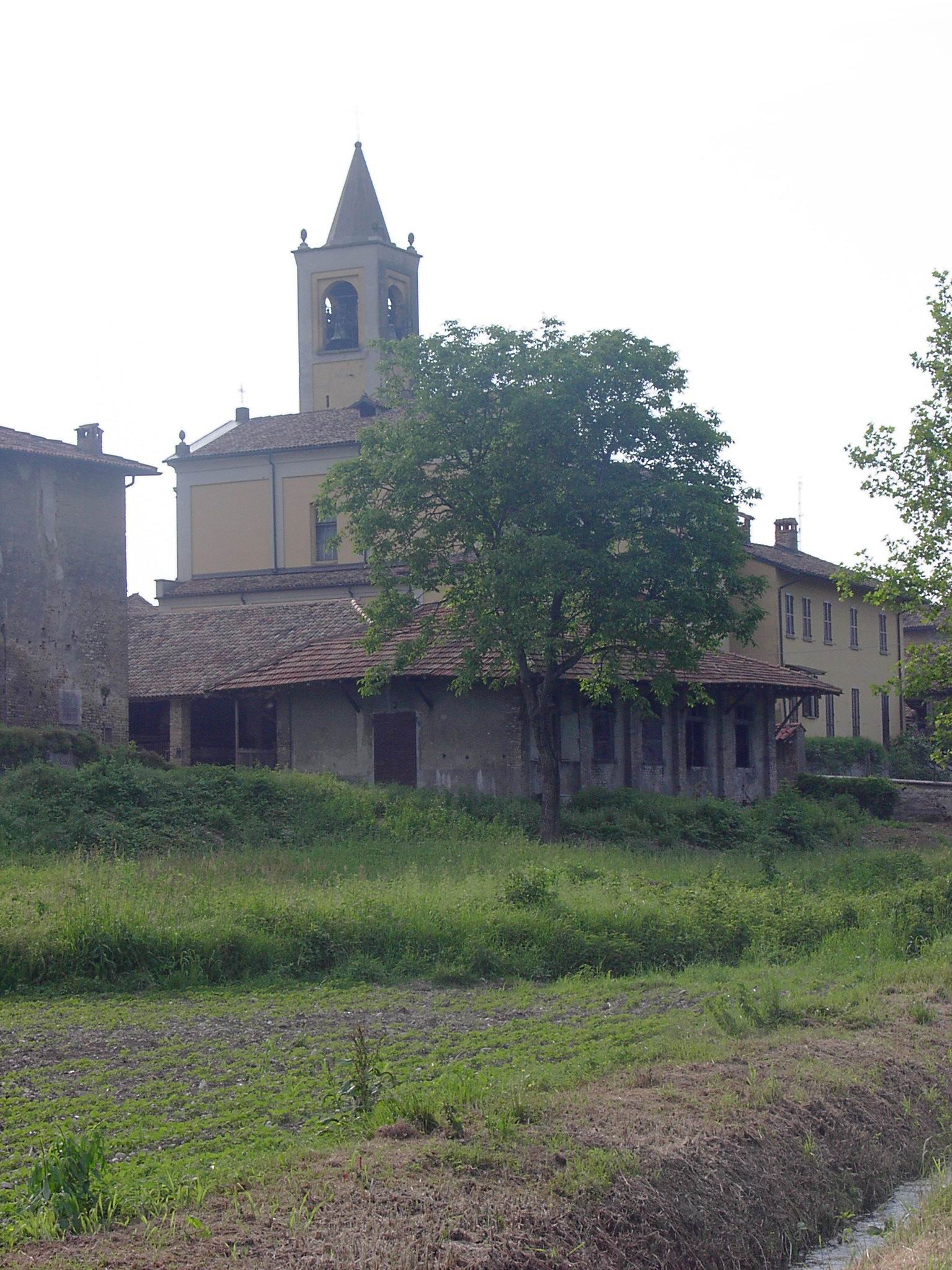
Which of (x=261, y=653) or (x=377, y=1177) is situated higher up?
(x=261, y=653)

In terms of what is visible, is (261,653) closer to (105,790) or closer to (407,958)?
(105,790)

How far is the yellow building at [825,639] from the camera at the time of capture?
49594 mm

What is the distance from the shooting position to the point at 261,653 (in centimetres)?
3675

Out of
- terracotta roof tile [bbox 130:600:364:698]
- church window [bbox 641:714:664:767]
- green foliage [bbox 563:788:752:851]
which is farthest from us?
terracotta roof tile [bbox 130:600:364:698]

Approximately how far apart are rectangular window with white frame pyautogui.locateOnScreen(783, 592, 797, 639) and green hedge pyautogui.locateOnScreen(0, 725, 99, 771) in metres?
28.5

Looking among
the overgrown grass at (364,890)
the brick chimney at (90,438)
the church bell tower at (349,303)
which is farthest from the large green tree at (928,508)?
the church bell tower at (349,303)

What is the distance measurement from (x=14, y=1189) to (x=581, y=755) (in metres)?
25.6

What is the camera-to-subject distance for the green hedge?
26.8 m

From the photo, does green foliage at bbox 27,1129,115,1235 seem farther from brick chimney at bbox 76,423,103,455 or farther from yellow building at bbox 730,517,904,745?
yellow building at bbox 730,517,904,745

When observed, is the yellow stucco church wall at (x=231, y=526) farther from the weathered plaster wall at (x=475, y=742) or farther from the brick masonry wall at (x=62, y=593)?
the weathered plaster wall at (x=475, y=742)

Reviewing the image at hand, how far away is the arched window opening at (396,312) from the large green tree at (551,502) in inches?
1126

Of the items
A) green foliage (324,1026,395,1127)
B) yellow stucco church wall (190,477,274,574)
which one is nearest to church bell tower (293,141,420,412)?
yellow stucco church wall (190,477,274,574)

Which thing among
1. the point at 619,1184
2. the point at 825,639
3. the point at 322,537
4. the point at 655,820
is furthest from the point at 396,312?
the point at 619,1184

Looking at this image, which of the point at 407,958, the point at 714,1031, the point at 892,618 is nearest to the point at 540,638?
the point at 407,958
